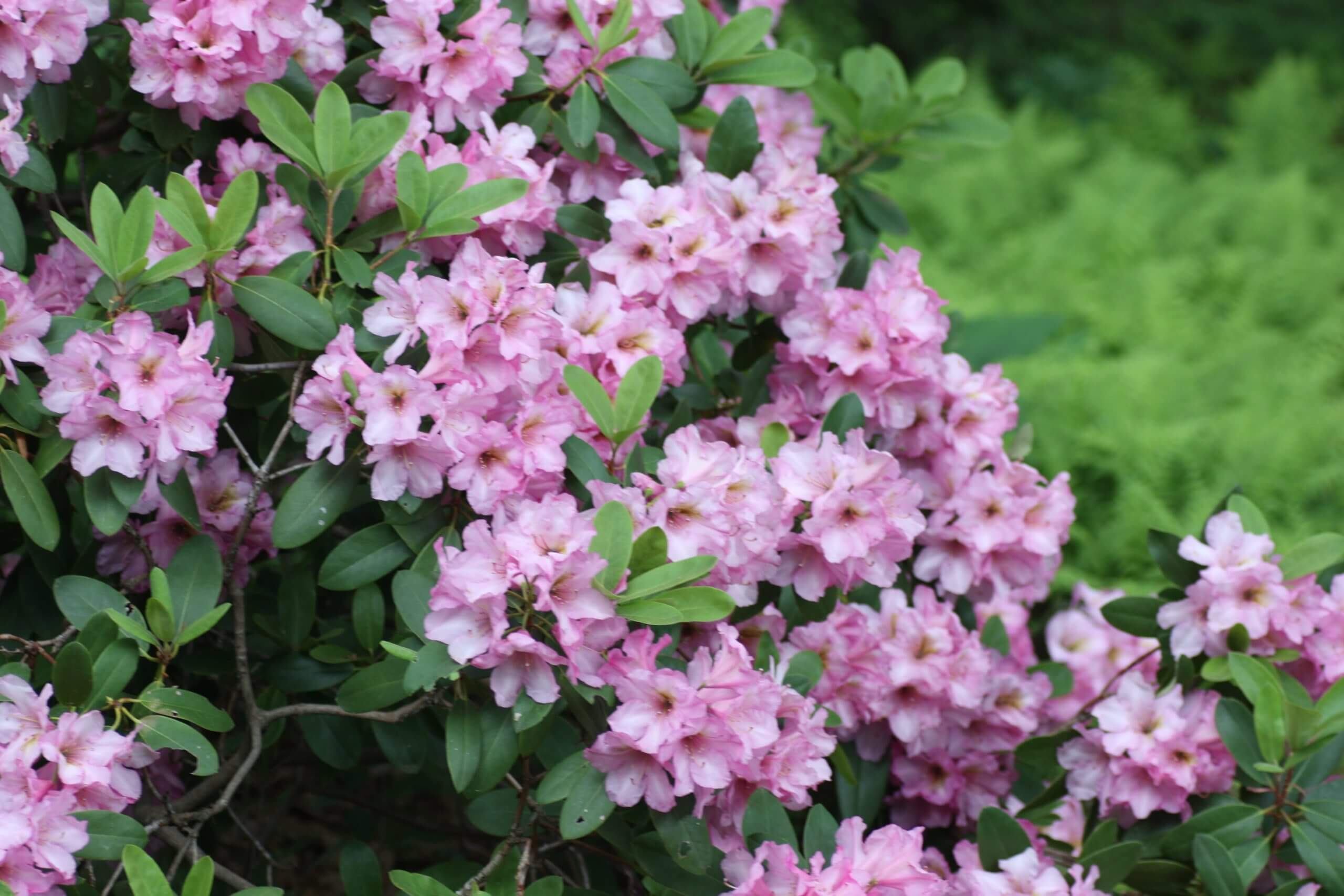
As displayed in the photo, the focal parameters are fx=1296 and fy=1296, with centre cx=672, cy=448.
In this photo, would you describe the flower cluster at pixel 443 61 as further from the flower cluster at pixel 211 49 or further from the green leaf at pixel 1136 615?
the green leaf at pixel 1136 615

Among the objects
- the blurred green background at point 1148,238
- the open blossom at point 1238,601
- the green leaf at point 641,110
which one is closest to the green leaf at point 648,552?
the green leaf at point 641,110

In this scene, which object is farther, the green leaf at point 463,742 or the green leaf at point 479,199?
the green leaf at point 479,199

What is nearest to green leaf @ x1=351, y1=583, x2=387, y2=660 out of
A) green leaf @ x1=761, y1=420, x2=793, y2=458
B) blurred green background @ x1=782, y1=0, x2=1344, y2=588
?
green leaf @ x1=761, y1=420, x2=793, y2=458

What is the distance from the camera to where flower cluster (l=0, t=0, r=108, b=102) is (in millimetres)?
1313

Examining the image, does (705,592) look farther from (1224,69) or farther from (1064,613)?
(1224,69)

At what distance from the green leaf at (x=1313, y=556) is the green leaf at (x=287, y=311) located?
1215mm

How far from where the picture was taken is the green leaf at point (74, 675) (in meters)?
1.22

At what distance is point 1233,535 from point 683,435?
774 millimetres

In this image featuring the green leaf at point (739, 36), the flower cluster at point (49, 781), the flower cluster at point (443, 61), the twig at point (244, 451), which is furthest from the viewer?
the green leaf at point (739, 36)

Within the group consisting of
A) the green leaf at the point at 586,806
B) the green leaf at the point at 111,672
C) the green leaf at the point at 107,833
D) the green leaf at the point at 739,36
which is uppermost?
the green leaf at the point at 739,36

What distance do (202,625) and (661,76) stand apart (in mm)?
851

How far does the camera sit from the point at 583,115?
1528 millimetres

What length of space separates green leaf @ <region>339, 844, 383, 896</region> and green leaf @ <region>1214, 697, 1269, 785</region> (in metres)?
0.99

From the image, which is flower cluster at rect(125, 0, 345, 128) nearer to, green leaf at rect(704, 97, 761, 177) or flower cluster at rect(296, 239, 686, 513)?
flower cluster at rect(296, 239, 686, 513)
